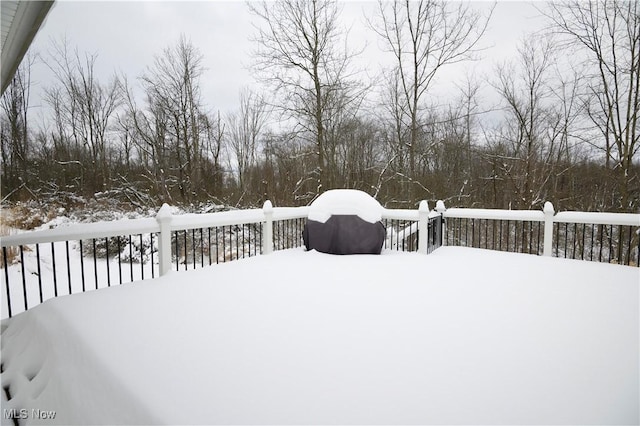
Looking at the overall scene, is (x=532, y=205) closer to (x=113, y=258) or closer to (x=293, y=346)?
(x=293, y=346)

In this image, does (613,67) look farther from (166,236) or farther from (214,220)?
(166,236)

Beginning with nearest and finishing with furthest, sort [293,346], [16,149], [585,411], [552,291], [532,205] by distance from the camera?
[585,411] → [293,346] → [552,291] → [532,205] → [16,149]

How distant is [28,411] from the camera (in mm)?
1979

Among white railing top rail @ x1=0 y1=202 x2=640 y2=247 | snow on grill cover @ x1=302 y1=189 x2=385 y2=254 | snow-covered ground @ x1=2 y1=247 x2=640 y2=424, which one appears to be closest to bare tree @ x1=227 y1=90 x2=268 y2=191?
white railing top rail @ x1=0 y1=202 x2=640 y2=247

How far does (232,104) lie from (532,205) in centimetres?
1392

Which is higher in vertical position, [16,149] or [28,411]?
[16,149]

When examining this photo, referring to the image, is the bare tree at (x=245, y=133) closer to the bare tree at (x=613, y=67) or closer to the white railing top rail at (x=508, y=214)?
the white railing top rail at (x=508, y=214)

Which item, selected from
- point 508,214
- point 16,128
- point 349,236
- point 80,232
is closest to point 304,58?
point 349,236

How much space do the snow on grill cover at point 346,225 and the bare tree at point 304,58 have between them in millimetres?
4963

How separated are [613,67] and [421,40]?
211 inches

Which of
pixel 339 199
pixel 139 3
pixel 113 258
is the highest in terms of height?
pixel 139 3

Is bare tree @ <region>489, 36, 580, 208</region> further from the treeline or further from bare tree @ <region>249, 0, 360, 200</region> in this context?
bare tree @ <region>249, 0, 360, 200</region>

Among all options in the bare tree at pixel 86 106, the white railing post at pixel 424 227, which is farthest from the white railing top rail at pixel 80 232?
the bare tree at pixel 86 106

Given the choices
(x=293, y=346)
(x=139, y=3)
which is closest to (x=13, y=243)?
(x=293, y=346)
